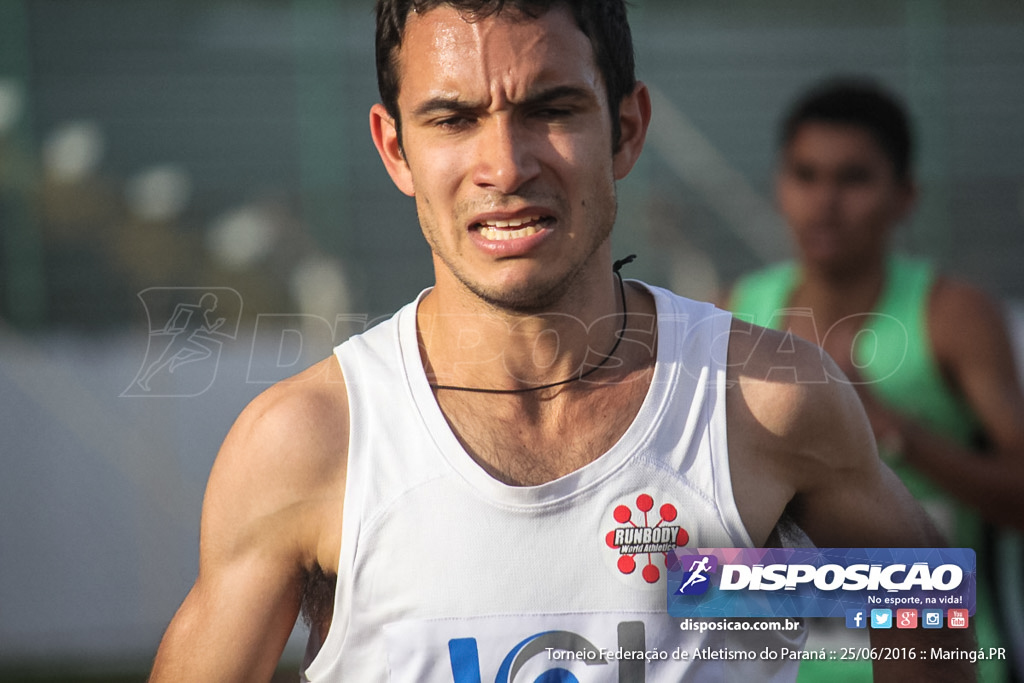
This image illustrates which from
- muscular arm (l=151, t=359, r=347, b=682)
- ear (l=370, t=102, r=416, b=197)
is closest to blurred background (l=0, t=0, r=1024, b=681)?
ear (l=370, t=102, r=416, b=197)

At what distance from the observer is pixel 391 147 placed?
2.22 metres

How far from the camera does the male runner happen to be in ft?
6.19

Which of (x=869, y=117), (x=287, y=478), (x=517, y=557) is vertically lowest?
(x=517, y=557)

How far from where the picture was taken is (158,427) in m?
5.79

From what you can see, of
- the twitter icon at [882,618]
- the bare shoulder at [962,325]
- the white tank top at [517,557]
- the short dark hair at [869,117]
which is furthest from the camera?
the short dark hair at [869,117]

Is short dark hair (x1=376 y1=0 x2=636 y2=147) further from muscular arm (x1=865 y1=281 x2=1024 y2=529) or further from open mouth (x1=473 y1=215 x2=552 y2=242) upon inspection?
muscular arm (x1=865 y1=281 x2=1024 y2=529)

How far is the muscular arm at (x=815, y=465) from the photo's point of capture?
78.6 inches

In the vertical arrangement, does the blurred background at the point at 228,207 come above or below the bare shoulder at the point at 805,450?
above

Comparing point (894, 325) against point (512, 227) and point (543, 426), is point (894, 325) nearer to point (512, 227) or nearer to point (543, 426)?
point (543, 426)

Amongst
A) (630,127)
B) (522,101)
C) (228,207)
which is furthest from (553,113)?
(228,207)

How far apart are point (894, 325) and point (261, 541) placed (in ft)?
6.39

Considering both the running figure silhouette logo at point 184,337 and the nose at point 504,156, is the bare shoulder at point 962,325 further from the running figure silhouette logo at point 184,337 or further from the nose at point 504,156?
the running figure silhouette logo at point 184,337

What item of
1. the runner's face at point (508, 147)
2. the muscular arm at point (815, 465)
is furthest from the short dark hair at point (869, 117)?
the runner's face at point (508, 147)

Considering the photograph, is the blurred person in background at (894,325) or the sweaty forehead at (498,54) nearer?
the sweaty forehead at (498,54)
